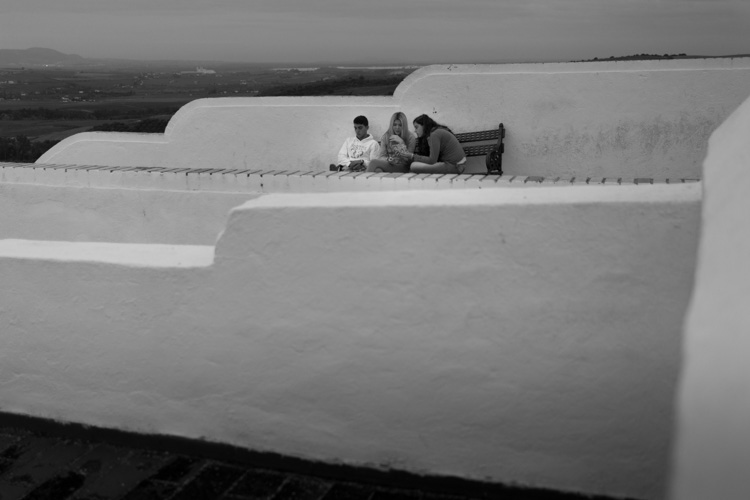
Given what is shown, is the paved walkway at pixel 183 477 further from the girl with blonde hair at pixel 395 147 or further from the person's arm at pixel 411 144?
the person's arm at pixel 411 144

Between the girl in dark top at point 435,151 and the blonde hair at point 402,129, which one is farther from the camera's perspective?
the blonde hair at point 402,129

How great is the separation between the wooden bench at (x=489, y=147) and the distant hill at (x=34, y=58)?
27022 millimetres

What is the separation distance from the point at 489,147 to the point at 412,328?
4.92 metres

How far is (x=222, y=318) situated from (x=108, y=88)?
18802 mm

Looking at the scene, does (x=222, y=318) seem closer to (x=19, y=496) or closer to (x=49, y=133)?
(x=19, y=496)

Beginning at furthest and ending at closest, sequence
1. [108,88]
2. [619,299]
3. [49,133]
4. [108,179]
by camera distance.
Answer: [108,88]
[49,133]
[108,179]
[619,299]

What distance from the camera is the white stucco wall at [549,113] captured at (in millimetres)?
7406

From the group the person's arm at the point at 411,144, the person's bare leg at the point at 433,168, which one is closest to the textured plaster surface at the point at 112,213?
the person's bare leg at the point at 433,168

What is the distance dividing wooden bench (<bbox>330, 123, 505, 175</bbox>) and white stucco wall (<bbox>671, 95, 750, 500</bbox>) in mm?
4918

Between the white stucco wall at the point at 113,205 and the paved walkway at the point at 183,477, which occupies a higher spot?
the white stucco wall at the point at 113,205

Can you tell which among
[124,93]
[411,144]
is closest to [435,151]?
[411,144]

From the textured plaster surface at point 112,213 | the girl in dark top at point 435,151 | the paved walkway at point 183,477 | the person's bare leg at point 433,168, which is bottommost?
the paved walkway at point 183,477

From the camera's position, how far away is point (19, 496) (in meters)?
3.26

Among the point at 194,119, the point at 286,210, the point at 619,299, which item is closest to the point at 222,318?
the point at 286,210
